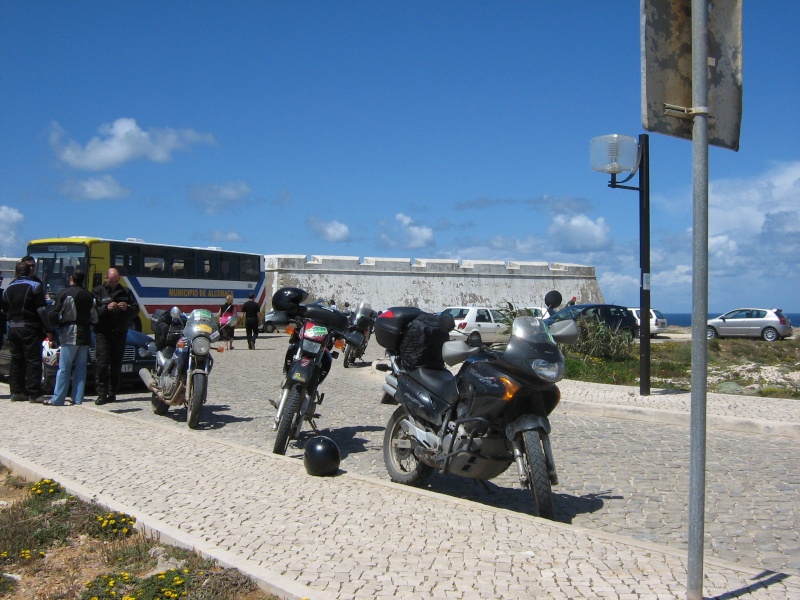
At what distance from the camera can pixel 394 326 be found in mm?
6785

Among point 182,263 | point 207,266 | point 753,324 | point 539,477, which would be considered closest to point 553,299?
point 539,477

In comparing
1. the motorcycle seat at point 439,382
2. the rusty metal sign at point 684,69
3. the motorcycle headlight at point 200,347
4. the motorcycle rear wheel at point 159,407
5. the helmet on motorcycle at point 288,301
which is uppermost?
the rusty metal sign at point 684,69

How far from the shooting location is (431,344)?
6672mm

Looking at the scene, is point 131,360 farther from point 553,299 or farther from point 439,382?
point 439,382

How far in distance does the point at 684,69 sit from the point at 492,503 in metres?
3.66

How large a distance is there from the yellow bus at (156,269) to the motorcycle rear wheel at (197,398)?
15384mm

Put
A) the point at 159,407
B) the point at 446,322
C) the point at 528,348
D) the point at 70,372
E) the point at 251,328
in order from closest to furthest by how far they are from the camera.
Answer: the point at 528,348, the point at 446,322, the point at 159,407, the point at 70,372, the point at 251,328

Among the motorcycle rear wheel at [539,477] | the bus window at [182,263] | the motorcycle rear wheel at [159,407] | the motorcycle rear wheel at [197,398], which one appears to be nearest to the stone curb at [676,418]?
the motorcycle rear wheel at [539,477]

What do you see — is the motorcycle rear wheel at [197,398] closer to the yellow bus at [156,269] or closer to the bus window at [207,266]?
the yellow bus at [156,269]

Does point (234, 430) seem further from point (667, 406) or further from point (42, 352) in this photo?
point (667, 406)

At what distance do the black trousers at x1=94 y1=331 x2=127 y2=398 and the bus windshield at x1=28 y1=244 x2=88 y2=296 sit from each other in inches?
588

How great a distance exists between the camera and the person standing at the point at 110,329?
10930 millimetres

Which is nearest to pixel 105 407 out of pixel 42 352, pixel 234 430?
pixel 42 352

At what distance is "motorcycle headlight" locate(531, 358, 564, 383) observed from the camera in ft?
17.4
